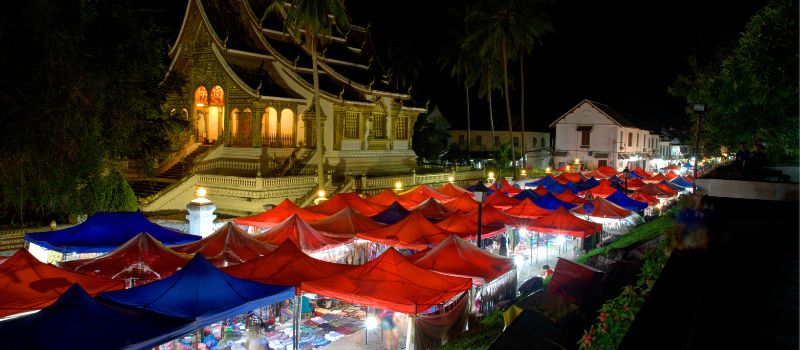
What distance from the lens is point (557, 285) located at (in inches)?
424

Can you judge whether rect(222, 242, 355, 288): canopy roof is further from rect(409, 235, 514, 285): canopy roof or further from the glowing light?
rect(409, 235, 514, 285): canopy roof

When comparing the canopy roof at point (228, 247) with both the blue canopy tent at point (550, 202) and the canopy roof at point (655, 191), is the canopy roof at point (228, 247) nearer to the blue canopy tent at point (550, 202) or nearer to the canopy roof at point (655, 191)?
the blue canopy tent at point (550, 202)

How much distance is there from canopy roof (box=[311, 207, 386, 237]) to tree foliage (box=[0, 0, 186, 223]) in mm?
6970

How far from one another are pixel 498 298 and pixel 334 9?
57.4ft

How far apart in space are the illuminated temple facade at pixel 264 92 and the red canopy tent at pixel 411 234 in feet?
41.0

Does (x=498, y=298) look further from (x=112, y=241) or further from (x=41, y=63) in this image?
(x=41, y=63)

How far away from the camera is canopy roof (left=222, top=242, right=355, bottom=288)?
11797 millimetres

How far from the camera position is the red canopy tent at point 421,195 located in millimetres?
25311

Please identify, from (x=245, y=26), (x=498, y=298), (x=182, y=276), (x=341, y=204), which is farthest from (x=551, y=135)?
(x=182, y=276)

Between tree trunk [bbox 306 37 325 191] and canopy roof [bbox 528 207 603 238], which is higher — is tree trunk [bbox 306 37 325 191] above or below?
above

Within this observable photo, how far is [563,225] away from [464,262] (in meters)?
7.02

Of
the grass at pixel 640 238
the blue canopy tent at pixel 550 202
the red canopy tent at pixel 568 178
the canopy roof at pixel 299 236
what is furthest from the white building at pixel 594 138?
the canopy roof at pixel 299 236

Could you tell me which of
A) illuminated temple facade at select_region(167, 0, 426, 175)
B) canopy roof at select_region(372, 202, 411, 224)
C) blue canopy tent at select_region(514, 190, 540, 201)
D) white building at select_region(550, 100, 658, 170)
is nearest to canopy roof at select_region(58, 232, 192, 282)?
canopy roof at select_region(372, 202, 411, 224)

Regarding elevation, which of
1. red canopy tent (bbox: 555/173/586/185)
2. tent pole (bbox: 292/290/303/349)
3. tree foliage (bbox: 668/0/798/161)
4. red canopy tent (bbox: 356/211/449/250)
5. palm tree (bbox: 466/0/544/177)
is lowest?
tent pole (bbox: 292/290/303/349)
